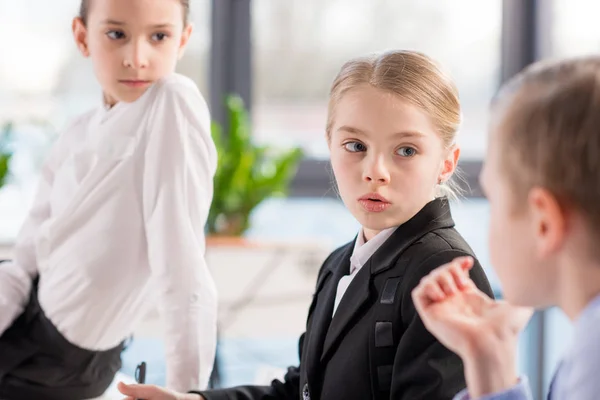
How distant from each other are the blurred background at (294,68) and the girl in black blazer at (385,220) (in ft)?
8.44

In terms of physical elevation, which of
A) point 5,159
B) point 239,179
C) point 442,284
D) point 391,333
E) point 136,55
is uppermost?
point 136,55

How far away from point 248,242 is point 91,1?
2.06m

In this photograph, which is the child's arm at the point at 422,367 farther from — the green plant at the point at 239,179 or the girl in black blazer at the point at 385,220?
the green plant at the point at 239,179

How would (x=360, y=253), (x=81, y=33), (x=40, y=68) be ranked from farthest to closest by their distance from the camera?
(x=40, y=68)
(x=81, y=33)
(x=360, y=253)

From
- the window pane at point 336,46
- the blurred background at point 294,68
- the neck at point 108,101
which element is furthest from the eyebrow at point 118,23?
the window pane at point 336,46

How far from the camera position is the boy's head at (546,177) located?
84 centimetres

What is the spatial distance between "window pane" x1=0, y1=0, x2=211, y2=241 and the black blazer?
2.93 meters

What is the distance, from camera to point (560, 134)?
847mm

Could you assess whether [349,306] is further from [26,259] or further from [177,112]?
[26,259]

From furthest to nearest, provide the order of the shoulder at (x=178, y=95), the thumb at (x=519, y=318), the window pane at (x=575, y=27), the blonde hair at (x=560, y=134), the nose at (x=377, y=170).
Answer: the window pane at (x=575, y=27), the shoulder at (x=178, y=95), the nose at (x=377, y=170), the thumb at (x=519, y=318), the blonde hair at (x=560, y=134)

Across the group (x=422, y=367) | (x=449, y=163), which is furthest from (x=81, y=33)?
(x=422, y=367)

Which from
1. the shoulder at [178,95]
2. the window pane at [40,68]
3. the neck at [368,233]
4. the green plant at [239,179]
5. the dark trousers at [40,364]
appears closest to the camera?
the neck at [368,233]

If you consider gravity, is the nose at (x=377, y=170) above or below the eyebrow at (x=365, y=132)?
below

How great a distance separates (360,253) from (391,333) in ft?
0.62
